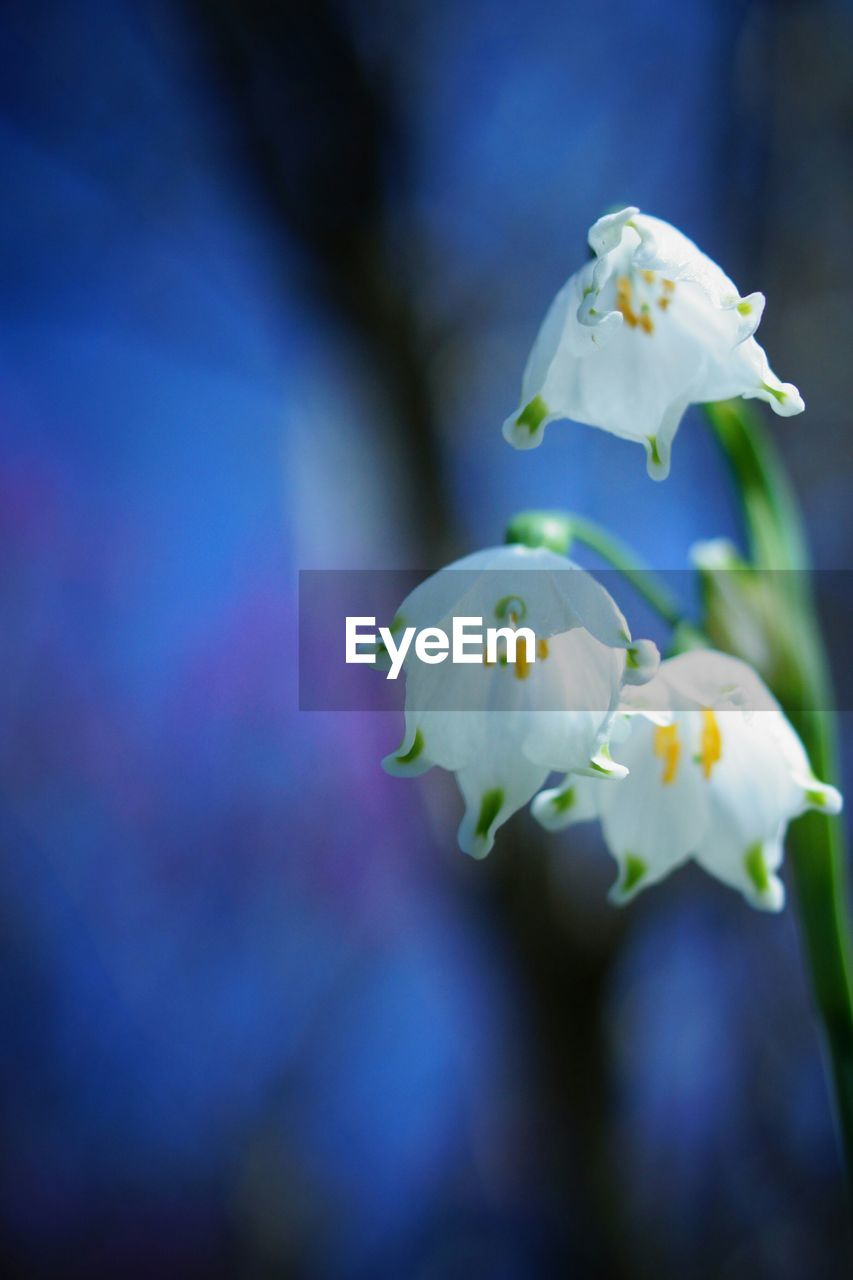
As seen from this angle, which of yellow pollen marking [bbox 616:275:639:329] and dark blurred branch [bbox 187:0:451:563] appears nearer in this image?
yellow pollen marking [bbox 616:275:639:329]

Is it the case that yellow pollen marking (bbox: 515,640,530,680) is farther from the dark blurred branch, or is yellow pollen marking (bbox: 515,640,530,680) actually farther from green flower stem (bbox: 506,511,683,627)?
the dark blurred branch

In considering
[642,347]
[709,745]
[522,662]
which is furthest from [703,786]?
[642,347]

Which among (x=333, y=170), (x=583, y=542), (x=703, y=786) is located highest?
(x=333, y=170)

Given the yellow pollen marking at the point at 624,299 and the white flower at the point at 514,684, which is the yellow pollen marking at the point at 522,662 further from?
the yellow pollen marking at the point at 624,299

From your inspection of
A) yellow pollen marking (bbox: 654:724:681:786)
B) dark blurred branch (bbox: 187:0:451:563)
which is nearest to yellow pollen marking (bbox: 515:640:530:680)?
yellow pollen marking (bbox: 654:724:681:786)

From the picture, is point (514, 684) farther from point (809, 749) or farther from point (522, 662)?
point (809, 749)

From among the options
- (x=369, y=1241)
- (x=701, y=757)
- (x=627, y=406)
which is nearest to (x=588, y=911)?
(x=369, y=1241)

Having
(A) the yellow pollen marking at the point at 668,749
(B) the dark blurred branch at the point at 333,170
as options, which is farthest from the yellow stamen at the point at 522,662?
(B) the dark blurred branch at the point at 333,170
